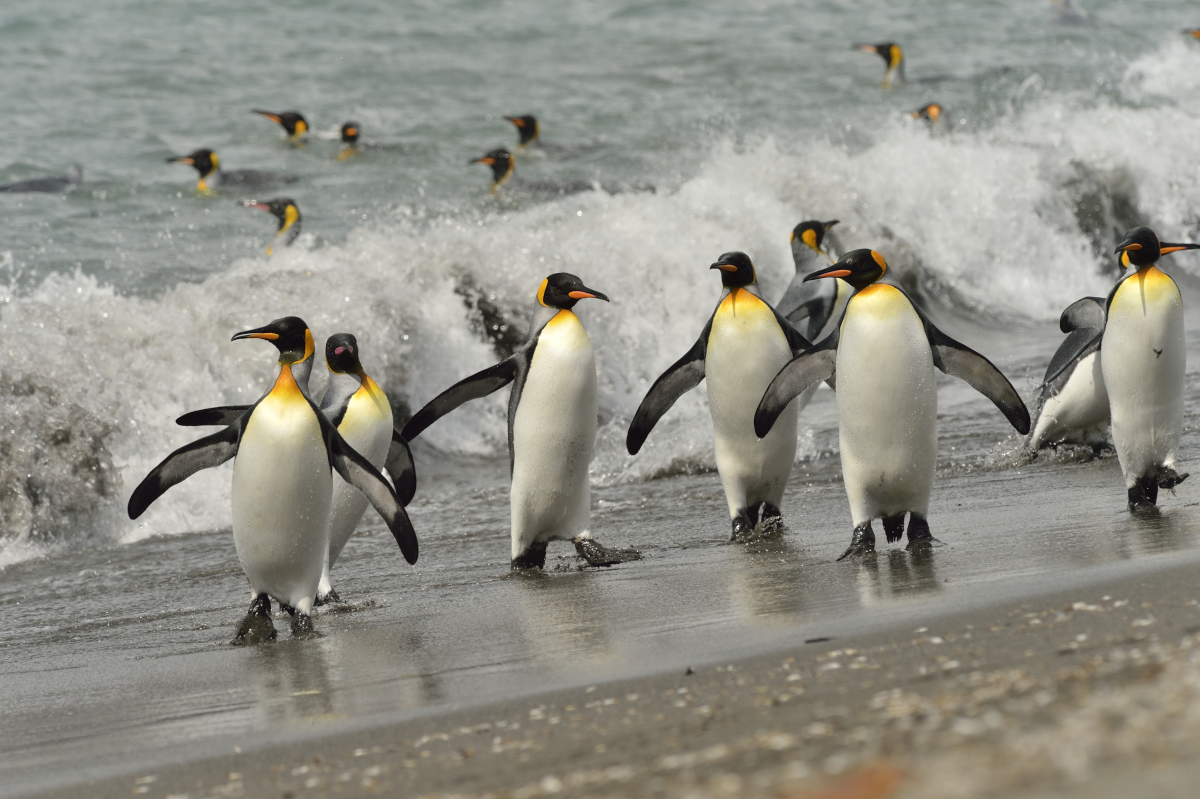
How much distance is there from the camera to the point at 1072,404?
21.3 feet

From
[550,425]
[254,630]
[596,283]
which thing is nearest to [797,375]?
[550,425]

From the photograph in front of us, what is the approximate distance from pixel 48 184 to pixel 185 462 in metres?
8.79

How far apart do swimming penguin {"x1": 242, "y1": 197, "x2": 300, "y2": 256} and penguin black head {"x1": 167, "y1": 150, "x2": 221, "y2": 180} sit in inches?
57.7

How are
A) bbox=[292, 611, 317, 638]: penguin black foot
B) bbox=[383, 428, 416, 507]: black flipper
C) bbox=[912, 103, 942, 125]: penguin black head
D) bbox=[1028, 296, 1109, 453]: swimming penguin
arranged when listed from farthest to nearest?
bbox=[912, 103, 942, 125]: penguin black head < bbox=[1028, 296, 1109, 453]: swimming penguin < bbox=[383, 428, 416, 507]: black flipper < bbox=[292, 611, 317, 638]: penguin black foot

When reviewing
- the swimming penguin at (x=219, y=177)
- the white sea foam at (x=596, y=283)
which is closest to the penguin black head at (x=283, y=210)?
the white sea foam at (x=596, y=283)

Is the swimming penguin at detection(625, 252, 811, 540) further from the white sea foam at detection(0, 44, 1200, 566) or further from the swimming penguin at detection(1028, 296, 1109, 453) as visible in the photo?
the white sea foam at detection(0, 44, 1200, 566)

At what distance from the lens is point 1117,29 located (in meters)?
23.6

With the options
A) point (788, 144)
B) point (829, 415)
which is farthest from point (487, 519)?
point (788, 144)

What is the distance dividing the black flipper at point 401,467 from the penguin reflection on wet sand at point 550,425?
0.16m

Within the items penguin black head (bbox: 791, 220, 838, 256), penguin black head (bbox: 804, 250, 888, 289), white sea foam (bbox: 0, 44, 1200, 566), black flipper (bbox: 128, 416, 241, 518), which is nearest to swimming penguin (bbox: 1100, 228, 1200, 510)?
penguin black head (bbox: 804, 250, 888, 289)

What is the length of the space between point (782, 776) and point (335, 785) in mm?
975

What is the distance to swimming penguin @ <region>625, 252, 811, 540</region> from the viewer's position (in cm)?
557

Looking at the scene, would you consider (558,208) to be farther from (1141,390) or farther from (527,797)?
(527,797)

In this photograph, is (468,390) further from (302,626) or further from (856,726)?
(856,726)
